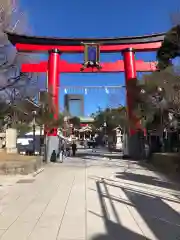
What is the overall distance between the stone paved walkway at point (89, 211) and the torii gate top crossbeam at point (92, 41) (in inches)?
660

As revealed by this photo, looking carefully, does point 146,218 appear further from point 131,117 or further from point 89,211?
point 131,117

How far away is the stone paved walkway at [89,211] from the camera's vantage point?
5324mm

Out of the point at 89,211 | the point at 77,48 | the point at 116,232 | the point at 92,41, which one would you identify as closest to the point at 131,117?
the point at 92,41

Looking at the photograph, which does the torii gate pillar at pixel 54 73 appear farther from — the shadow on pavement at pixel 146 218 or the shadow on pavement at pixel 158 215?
the shadow on pavement at pixel 158 215

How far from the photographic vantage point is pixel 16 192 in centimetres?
954

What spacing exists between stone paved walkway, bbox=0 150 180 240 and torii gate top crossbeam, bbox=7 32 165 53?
55.0 feet

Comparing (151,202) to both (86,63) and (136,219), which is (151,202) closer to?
(136,219)

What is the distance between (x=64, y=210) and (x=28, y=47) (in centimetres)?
2068

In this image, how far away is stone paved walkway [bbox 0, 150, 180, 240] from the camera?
5.32 meters

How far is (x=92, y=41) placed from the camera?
25906 millimetres

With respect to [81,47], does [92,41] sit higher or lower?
higher

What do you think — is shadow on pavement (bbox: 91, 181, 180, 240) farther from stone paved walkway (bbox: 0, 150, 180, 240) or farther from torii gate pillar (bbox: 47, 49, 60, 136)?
torii gate pillar (bbox: 47, 49, 60, 136)

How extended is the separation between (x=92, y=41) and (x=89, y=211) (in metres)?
20.7

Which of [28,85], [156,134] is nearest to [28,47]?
[28,85]
